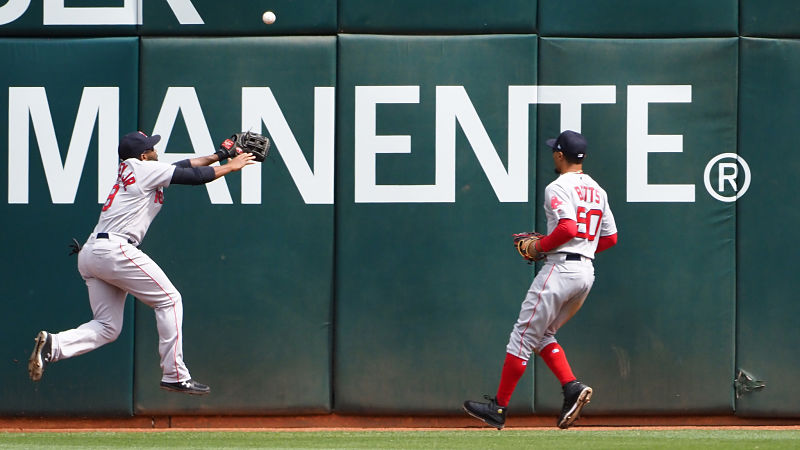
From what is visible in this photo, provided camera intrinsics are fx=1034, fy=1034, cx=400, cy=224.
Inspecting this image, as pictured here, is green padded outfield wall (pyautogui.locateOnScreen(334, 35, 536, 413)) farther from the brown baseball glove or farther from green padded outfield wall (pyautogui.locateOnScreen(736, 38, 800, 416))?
green padded outfield wall (pyautogui.locateOnScreen(736, 38, 800, 416))

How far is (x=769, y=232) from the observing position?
6.70 metres

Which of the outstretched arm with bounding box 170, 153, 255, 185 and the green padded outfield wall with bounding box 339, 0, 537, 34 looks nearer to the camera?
the outstretched arm with bounding box 170, 153, 255, 185

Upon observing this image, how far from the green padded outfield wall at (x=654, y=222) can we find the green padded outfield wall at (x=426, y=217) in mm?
306

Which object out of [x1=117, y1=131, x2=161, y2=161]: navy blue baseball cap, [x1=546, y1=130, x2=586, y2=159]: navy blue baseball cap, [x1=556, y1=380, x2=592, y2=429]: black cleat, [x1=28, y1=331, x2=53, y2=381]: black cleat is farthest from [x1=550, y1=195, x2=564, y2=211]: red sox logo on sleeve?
[x1=28, y1=331, x2=53, y2=381]: black cleat

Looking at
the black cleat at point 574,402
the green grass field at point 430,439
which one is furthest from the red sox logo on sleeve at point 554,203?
the green grass field at point 430,439

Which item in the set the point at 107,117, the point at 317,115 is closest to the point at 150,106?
the point at 107,117

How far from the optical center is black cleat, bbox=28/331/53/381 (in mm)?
5641

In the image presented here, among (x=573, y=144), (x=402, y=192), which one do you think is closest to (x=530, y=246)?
(x=573, y=144)

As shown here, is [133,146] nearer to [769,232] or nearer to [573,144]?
[573,144]

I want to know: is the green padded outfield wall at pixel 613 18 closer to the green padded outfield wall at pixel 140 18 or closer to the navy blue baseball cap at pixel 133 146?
the green padded outfield wall at pixel 140 18

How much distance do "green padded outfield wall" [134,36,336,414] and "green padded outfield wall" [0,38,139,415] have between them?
0.21 meters

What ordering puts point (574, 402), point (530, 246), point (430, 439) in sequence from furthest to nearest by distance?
point (430, 439)
point (530, 246)
point (574, 402)

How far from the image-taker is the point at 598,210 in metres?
5.71

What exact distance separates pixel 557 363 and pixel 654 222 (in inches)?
59.9
